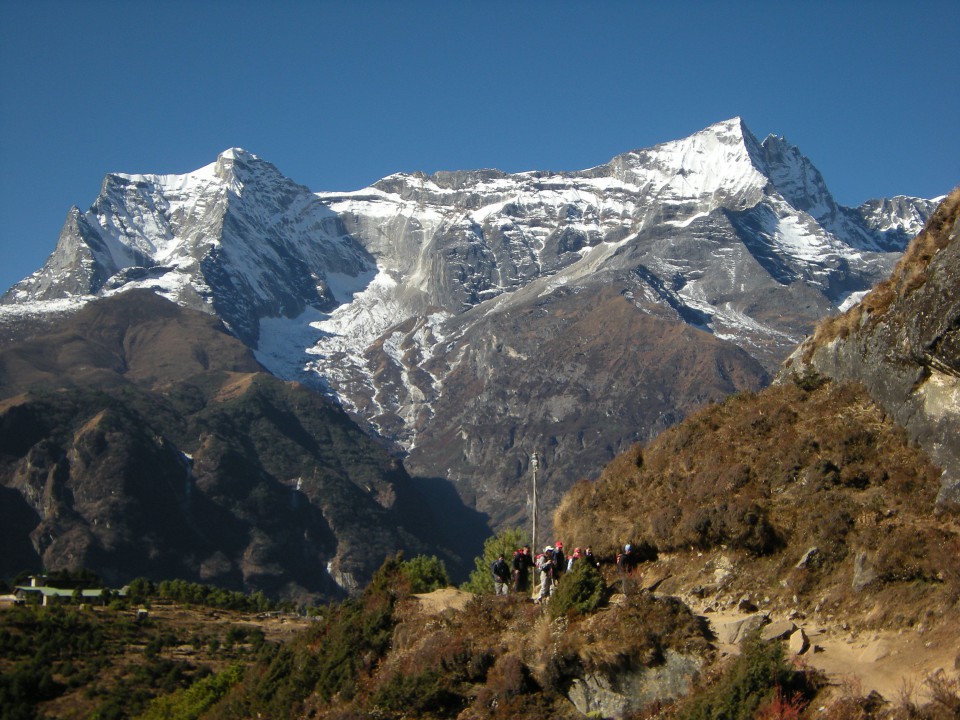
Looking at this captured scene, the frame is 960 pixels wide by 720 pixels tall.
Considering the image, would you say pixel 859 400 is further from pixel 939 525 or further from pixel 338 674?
pixel 338 674

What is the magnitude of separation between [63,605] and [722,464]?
76571 millimetres

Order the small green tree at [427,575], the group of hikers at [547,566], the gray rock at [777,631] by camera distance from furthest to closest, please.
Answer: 1. the small green tree at [427,575]
2. the group of hikers at [547,566]
3. the gray rock at [777,631]

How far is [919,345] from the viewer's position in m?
30.3

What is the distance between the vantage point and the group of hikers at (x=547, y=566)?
106 feet

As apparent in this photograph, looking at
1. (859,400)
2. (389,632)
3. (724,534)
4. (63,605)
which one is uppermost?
(859,400)

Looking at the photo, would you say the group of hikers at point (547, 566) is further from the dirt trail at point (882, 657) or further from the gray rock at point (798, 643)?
the gray rock at point (798, 643)

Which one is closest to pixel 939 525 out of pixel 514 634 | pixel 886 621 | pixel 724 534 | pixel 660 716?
pixel 886 621

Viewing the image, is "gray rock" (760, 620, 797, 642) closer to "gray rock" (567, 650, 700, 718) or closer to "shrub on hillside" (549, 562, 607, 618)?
"gray rock" (567, 650, 700, 718)

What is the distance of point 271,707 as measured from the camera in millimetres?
36375

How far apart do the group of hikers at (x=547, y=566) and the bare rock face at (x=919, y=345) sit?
893 cm

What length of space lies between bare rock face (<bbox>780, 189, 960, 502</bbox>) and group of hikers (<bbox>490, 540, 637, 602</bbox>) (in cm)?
893

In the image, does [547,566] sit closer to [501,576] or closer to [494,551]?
[501,576]

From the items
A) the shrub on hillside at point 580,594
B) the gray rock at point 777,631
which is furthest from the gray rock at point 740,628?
the shrub on hillside at point 580,594

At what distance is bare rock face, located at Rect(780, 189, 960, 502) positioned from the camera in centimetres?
2936
